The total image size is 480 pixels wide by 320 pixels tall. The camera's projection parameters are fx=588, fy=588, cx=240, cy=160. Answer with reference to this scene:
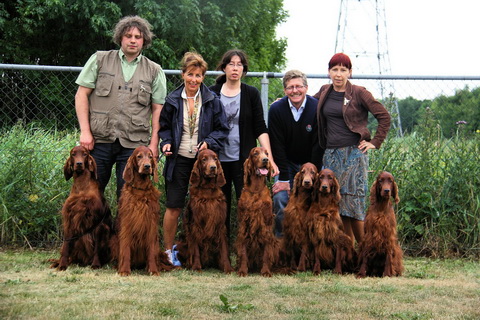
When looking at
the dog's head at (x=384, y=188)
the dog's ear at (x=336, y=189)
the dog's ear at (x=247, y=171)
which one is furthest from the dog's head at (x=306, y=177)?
the dog's head at (x=384, y=188)

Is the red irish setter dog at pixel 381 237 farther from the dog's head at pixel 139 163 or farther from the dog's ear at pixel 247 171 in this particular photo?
the dog's head at pixel 139 163

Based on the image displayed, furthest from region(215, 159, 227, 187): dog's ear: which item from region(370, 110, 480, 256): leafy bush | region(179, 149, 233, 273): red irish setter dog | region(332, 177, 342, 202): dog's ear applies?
region(370, 110, 480, 256): leafy bush

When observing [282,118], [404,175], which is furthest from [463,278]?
[282,118]

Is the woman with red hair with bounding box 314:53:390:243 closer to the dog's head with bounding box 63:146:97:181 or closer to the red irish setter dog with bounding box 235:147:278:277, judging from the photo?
the red irish setter dog with bounding box 235:147:278:277

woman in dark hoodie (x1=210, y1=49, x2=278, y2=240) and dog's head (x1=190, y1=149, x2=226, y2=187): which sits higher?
woman in dark hoodie (x1=210, y1=49, x2=278, y2=240)

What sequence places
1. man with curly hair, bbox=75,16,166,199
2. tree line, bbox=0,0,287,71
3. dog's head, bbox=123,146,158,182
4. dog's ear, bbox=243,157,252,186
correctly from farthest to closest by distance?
tree line, bbox=0,0,287,71 → man with curly hair, bbox=75,16,166,199 → dog's ear, bbox=243,157,252,186 → dog's head, bbox=123,146,158,182

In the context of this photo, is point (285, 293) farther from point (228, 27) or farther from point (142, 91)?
point (228, 27)

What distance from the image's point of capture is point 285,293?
180 inches

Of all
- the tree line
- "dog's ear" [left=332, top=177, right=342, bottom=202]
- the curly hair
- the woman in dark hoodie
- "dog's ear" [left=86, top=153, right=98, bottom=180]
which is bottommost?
"dog's ear" [left=332, top=177, right=342, bottom=202]

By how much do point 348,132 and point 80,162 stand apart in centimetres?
253

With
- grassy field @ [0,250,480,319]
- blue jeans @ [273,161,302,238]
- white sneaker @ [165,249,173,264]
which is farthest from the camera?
blue jeans @ [273,161,302,238]

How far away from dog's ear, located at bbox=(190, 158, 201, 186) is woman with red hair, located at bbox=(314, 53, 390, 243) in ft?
4.22

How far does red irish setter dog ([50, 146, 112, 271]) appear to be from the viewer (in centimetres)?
543

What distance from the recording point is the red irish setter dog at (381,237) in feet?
17.7
